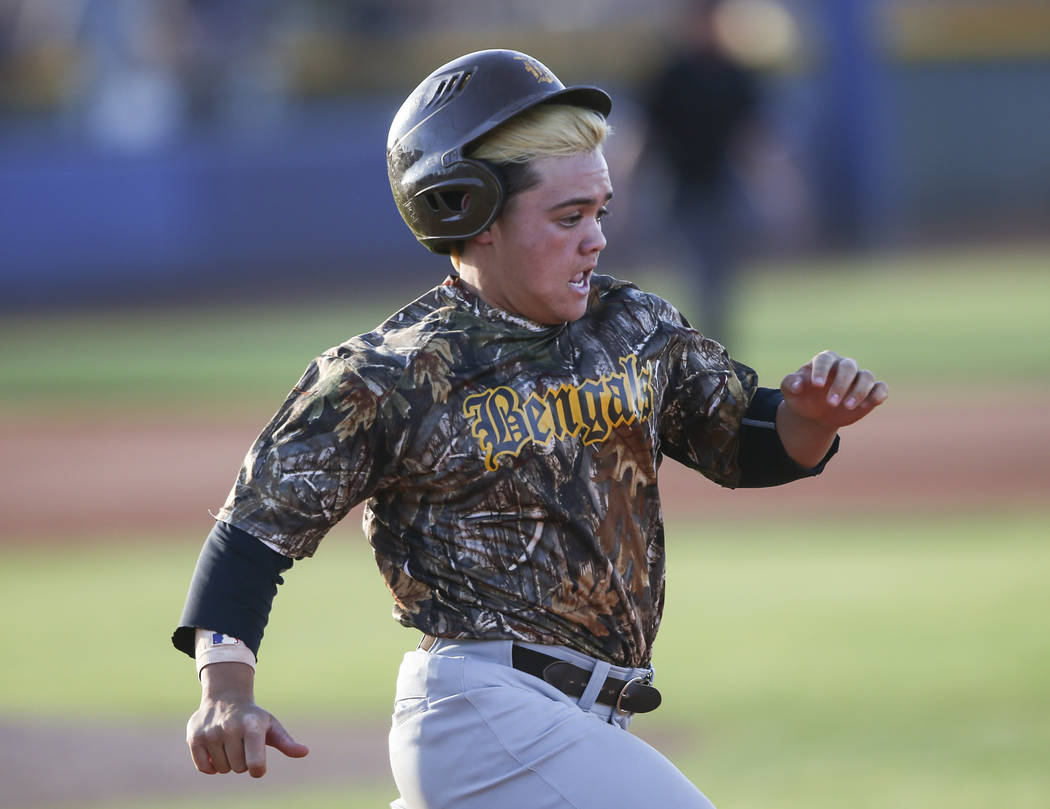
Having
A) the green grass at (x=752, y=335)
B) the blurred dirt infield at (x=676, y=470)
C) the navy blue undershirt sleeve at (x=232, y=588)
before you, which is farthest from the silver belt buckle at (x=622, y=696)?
the green grass at (x=752, y=335)

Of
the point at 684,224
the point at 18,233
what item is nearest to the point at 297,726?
the point at 684,224

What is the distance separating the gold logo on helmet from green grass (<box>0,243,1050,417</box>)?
9.70m

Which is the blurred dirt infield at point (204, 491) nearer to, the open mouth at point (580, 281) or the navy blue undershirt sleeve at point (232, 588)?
the navy blue undershirt sleeve at point (232, 588)

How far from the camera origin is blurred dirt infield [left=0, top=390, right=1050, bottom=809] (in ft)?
18.7

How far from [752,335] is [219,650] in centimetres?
1390

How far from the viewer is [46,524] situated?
10492 mm

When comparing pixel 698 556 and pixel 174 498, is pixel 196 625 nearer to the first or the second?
pixel 698 556

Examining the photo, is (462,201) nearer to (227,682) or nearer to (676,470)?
(227,682)

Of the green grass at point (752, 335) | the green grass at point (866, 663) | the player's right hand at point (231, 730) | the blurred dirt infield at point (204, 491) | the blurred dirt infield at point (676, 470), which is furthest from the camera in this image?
the green grass at point (752, 335)

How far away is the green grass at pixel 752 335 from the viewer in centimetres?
1465

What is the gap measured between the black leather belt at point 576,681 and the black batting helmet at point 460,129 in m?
0.83

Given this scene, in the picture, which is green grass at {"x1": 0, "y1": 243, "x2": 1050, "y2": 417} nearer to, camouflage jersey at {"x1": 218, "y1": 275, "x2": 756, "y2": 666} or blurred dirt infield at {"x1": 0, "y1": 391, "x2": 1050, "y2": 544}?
blurred dirt infield at {"x1": 0, "y1": 391, "x2": 1050, "y2": 544}

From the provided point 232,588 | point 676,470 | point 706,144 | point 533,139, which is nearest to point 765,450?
point 533,139

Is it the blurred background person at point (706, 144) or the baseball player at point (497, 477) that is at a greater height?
the blurred background person at point (706, 144)
